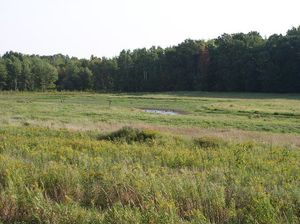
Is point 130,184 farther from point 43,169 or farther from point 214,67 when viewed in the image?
point 214,67

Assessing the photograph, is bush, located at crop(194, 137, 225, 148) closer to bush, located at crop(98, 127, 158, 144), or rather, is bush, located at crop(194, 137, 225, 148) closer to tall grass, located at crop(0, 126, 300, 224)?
bush, located at crop(98, 127, 158, 144)

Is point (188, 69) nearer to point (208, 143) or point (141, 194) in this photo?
point (208, 143)

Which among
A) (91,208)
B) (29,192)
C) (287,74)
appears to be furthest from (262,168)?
(287,74)

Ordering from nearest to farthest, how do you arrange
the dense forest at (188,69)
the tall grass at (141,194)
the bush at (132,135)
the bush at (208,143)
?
the tall grass at (141,194) → the bush at (208,143) → the bush at (132,135) → the dense forest at (188,69)

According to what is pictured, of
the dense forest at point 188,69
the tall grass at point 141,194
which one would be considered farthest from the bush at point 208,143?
the dense forest at point 188,69

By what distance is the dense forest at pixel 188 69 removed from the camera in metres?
103

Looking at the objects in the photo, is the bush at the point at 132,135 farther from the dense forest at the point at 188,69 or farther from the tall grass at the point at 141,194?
the dense forest at the point at 188,69

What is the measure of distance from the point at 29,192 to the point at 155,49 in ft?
449

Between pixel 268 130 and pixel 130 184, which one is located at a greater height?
pixel 130 184

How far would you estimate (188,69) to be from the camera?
121 meters

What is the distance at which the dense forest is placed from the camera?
4038 inches

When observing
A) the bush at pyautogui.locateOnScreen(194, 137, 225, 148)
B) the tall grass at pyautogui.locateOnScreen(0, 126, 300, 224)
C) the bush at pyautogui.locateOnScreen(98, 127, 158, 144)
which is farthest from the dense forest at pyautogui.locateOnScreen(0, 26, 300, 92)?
the tall grass at pyautogui.locateOnScreen(0, 126, 300, 224)

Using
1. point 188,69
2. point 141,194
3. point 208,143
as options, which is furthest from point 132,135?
point 188,69

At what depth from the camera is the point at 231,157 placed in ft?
44.5
